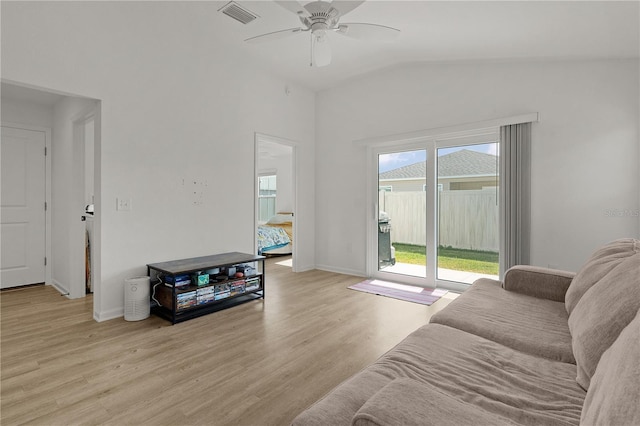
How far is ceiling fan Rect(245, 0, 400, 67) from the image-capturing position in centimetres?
223

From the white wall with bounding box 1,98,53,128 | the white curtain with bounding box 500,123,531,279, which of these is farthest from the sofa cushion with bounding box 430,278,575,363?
the white wall with bounding box 1,98,53,128

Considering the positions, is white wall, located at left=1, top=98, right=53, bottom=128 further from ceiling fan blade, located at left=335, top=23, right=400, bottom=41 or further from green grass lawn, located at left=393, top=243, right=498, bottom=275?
green grass lawn, located at left=393, top=243, right=498, bottom=275

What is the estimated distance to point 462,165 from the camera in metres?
4.01

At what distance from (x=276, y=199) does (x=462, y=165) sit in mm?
5619

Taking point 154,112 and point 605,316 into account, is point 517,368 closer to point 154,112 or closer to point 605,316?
point 605,316

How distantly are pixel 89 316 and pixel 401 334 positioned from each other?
9.97 feet

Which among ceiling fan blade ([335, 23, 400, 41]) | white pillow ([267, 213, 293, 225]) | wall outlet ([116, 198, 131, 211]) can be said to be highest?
ceiling fan blade ([335, 23, 400, 41])

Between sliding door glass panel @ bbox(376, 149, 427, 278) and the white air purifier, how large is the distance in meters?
3.16

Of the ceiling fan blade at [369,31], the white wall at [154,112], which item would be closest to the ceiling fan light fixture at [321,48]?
the ceiling fan blade at [369,31]

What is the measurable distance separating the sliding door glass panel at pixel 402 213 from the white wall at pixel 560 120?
0.47 meters

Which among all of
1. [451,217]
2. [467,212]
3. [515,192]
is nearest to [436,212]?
[451,217]

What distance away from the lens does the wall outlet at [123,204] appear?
10.2 feet

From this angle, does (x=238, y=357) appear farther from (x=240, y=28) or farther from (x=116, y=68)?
(x=240, y=28)

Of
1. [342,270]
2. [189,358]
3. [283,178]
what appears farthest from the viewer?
[283,178]
